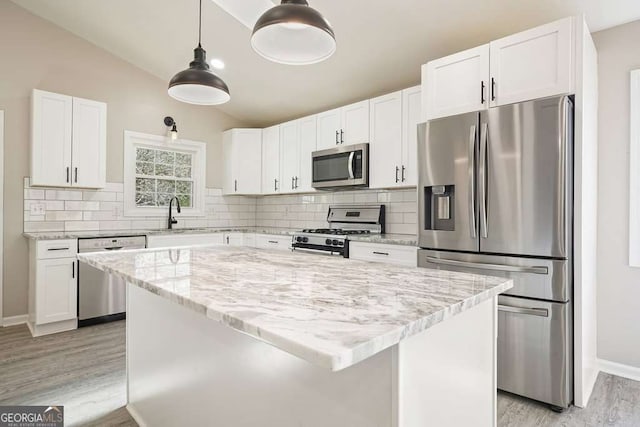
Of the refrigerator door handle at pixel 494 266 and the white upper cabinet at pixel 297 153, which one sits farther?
the white upper cabinet at pixel 297 153

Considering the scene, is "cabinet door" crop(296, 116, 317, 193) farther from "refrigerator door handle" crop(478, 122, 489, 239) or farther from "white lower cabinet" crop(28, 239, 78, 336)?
"white lower cabinet" crop(28, 239, 78, 336)

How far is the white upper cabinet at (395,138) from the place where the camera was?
3301 mm

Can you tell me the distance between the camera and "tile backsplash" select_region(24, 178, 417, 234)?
146 inches

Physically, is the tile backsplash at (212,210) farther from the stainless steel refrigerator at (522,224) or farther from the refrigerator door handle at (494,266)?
the stainless steel refrigerator at (522,224)

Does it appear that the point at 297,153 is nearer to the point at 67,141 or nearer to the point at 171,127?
the point at 171,127

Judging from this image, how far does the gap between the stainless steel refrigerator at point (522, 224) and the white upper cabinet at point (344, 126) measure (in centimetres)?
129

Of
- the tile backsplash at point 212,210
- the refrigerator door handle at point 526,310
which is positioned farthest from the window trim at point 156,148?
the refrigerator door handle at point 526,310

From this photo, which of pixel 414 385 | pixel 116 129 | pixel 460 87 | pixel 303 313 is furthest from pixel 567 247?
pixel 116 129

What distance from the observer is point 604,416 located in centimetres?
202

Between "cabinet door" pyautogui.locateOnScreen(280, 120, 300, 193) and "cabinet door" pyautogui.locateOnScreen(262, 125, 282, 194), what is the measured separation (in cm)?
8

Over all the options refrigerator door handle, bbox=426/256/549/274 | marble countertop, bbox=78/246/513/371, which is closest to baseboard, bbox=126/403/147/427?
marble countertop, bbox=78/246/513/371

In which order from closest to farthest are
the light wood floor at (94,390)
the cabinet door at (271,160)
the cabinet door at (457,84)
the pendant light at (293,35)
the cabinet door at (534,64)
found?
1. the pendant light at (293,35)
2. the light wood floor at (94,390)
3. the cabinet door at (534,64)
4. the cabinet door at (457,84)
5. the cabinet door at (271,160)

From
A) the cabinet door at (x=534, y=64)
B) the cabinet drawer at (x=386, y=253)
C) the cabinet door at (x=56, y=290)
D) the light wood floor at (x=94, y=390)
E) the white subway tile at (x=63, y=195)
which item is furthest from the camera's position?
the white subway tile at (x=63, y=195)

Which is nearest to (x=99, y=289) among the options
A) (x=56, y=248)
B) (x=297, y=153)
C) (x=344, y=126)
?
(x=56, y=248)
